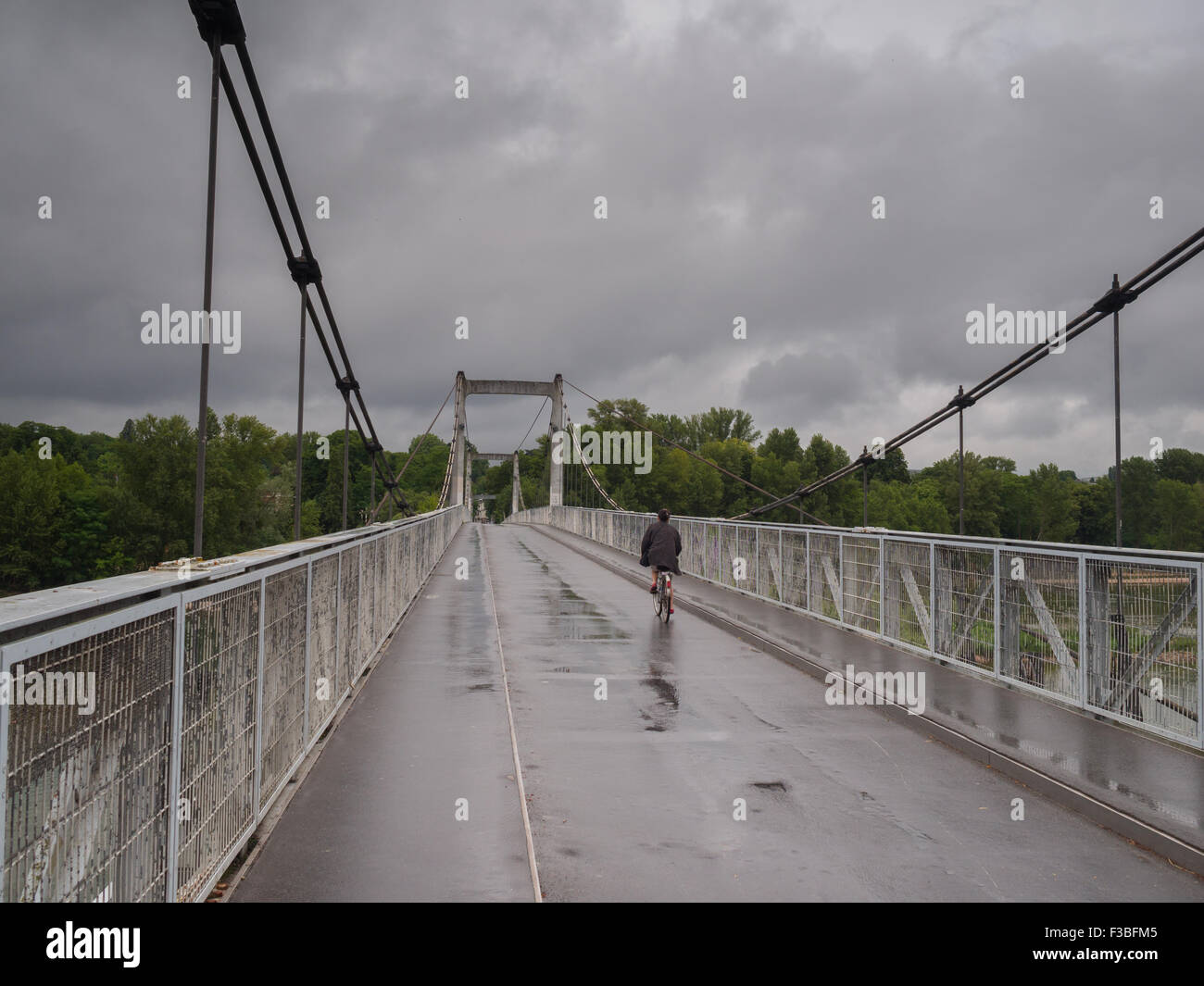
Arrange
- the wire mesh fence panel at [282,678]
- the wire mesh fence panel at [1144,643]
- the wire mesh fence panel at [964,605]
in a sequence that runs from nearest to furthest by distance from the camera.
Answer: the wire mesh fence panel at [282,678]
the wire mesh fence panel at [1144,643]
the wire mesh fence panel at [964,605]

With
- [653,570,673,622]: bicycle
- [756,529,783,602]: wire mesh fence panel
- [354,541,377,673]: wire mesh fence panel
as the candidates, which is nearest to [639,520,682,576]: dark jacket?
[653,570,673,622]: bicycle

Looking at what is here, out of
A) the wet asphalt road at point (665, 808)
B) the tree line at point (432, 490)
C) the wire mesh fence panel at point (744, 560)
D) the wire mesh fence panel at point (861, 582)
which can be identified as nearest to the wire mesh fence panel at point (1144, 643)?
the wet asphalt road at point (665, 808)

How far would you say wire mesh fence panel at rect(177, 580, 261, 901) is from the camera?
4293 millimetres

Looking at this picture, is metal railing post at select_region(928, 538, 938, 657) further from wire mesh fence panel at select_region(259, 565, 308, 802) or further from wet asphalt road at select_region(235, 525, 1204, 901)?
wire mesh fence panel at select_region(259, 565, 308, 802)

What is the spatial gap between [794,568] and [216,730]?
13.6 m

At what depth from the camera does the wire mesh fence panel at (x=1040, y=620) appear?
8.92 m

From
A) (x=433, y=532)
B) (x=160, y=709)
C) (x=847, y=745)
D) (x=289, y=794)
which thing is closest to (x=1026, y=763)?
(x=847, y=745)

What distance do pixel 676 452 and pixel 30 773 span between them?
13011cm

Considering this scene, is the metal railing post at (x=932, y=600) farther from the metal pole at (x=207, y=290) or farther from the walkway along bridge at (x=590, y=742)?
the metal pole at (x=207, y=290)

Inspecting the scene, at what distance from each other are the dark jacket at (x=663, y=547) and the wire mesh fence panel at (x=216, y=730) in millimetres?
11148

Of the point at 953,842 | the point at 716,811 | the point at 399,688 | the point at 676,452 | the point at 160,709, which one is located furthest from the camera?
the point at 676,452

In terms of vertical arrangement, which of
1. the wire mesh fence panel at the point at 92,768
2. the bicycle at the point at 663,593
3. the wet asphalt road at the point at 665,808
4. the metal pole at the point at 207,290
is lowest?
the wet asphalt road at the point at 665,808

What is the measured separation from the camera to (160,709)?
3.90 metres
